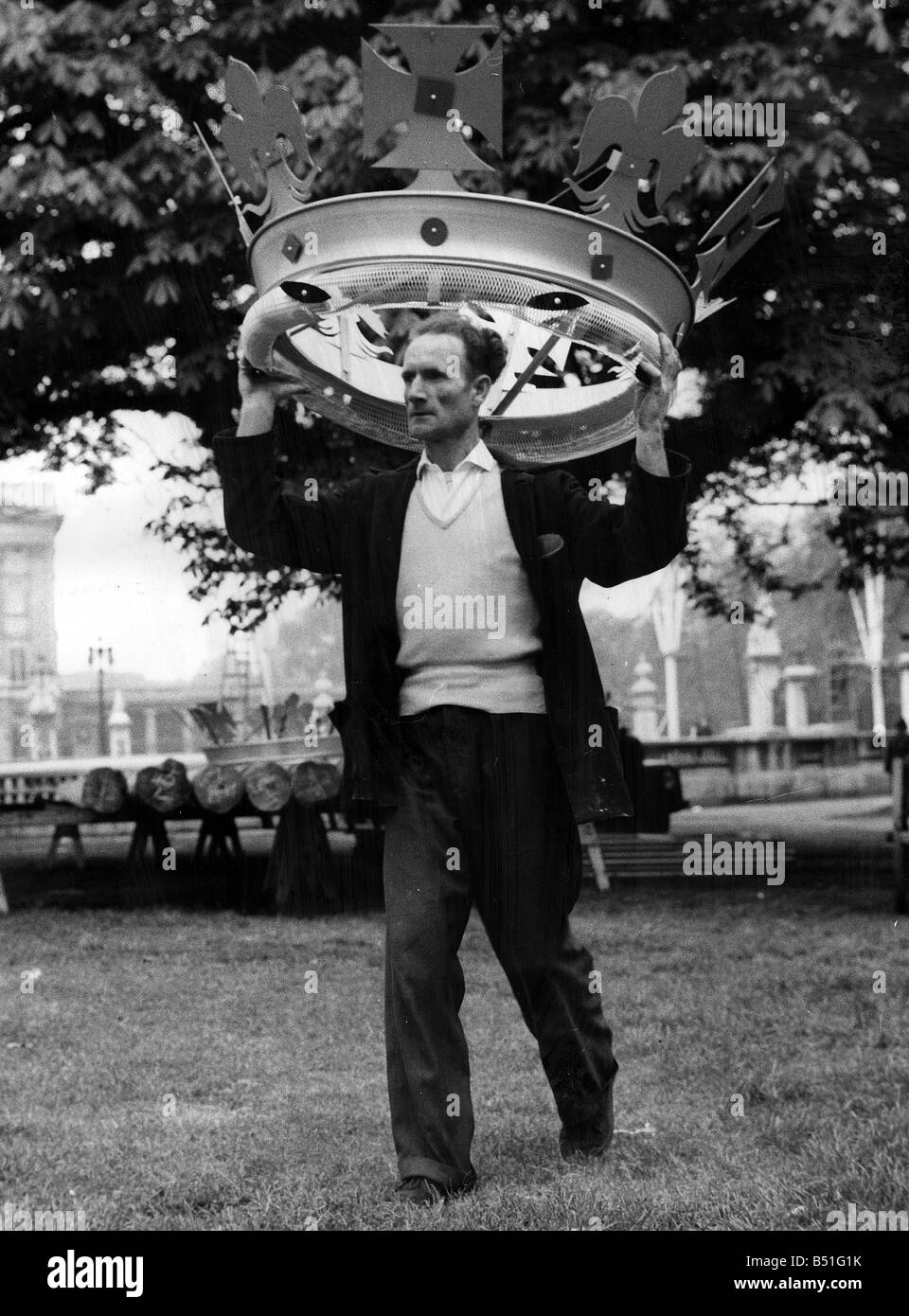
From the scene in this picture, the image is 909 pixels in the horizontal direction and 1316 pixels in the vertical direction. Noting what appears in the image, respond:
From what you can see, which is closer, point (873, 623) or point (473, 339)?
point (473, 339)

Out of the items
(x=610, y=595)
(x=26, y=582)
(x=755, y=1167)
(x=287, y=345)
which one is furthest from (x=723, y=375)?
(x=755, y=1167)

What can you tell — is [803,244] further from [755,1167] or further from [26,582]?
[755,1167]

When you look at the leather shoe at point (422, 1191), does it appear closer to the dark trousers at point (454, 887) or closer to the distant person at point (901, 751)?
the dark trousers at point (454, 887)

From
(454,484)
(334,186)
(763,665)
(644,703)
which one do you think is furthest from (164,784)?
(454,484)

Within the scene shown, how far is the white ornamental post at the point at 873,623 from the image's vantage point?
6676mm

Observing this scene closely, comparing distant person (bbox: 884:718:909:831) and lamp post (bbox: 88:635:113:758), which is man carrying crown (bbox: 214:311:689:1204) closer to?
lamp post (bbox: 88:635:113:758)

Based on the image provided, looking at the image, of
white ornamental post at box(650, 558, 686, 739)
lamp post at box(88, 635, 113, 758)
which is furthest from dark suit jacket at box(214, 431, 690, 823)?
white ornamental post at box(650, 558, 686, 739)

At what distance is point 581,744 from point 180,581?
2.45 meters

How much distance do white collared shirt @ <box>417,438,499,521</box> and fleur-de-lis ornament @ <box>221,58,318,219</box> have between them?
475 mm

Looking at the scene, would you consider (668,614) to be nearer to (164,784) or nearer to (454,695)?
(164,784)

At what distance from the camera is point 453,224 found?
2.23 m

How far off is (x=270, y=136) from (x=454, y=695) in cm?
92

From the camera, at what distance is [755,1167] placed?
8.61ft

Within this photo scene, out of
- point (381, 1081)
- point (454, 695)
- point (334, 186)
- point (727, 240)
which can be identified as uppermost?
point (334, 186)
